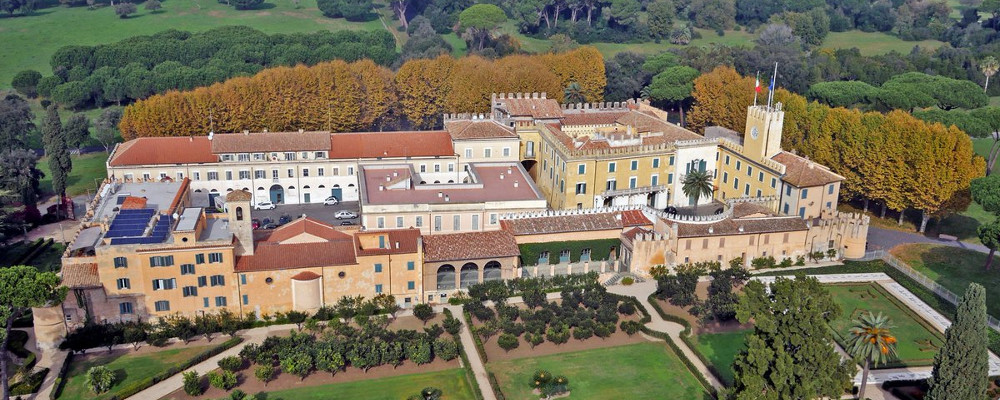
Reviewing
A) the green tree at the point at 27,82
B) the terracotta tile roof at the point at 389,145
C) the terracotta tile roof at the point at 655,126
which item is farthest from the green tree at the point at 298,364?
the green tree at the point at 27,82

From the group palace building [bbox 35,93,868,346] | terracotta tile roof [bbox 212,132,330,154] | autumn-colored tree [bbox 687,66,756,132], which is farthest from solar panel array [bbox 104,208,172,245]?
autumn-colored tree [bbox 687,66,756,132]

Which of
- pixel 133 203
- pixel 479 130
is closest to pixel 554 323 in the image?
pixel 479 130

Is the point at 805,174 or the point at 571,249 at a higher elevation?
the point at 805,174

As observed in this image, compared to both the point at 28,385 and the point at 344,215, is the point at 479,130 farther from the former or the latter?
the point at 28,385

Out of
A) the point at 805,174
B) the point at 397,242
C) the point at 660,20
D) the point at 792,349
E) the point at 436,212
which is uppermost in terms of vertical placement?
the point at 660,20

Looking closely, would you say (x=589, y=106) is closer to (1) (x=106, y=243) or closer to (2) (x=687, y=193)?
(2) (x=687, y=193)

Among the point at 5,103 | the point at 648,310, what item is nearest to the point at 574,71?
the point at 648,310
